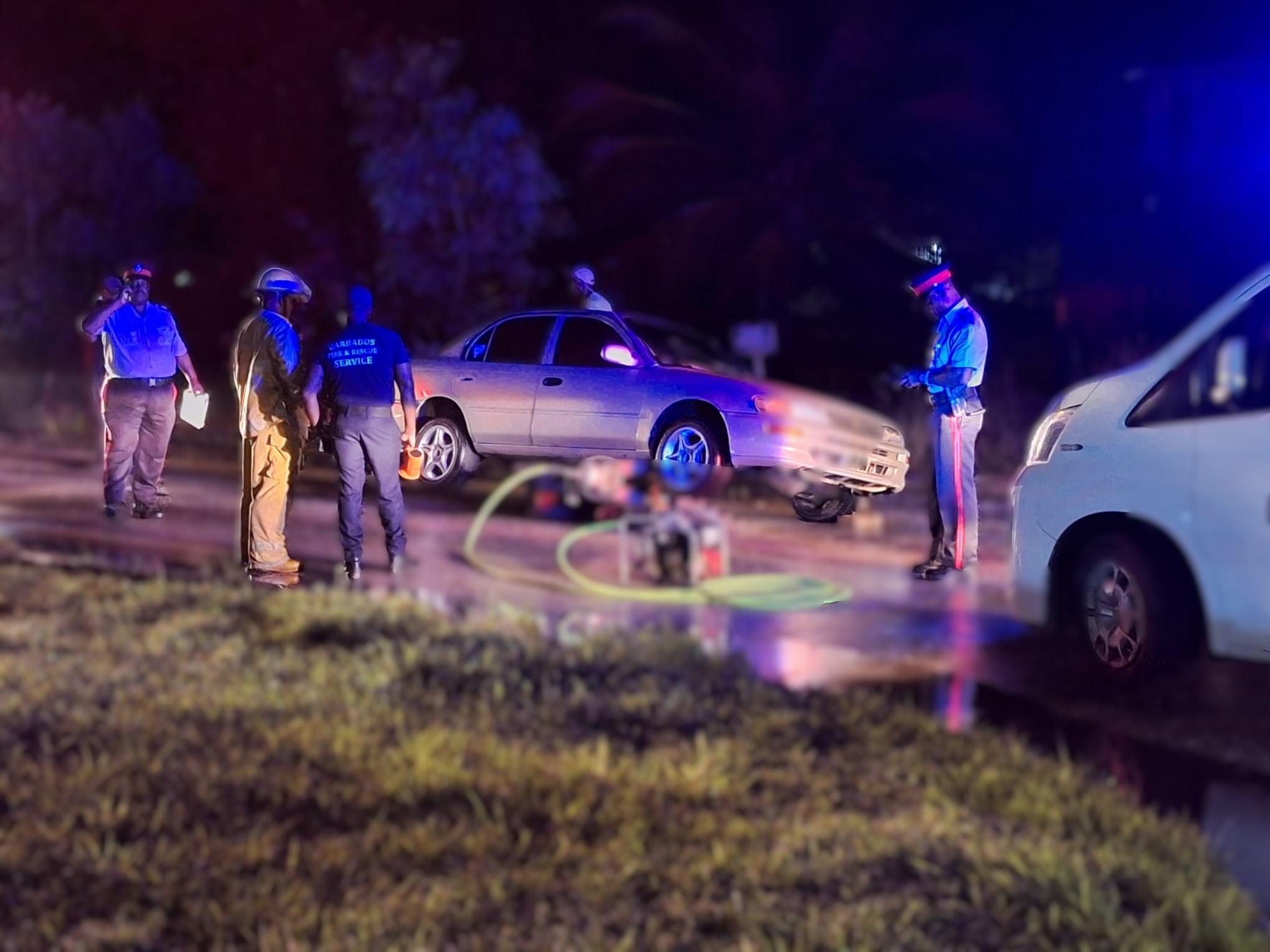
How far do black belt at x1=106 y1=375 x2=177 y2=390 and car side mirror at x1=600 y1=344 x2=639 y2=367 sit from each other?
1.06 meters

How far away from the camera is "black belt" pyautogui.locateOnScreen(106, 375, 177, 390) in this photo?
3.36 meters

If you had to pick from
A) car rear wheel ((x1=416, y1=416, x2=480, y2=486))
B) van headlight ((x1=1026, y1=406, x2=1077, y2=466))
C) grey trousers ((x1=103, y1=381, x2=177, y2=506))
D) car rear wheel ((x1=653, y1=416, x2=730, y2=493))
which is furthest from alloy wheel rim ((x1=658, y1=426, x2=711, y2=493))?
grey trousers ((x1=103, y1=381, x2=177, y2=506))

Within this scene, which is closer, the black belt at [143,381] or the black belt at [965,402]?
the black belt at [965,402]

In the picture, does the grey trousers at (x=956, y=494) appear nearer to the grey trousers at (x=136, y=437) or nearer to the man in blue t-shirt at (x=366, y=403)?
the man in blue t-shirt at (x=366, y=403)

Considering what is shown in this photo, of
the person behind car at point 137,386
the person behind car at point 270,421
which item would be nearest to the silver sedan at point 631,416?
the person behind car at point 270,421

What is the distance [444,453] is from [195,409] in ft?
1.95

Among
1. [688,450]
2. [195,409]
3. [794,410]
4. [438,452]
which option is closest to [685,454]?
[688,450]

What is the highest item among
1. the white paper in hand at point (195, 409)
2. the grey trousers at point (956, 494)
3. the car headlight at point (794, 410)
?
the car headlight at point (794, 410)

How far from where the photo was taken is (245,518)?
2.85 meters

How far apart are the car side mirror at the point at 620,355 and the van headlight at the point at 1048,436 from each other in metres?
0.86

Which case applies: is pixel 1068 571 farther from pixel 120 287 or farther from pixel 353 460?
pixel 120 287

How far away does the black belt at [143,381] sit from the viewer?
11.0 feet

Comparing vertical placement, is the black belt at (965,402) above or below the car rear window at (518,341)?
below

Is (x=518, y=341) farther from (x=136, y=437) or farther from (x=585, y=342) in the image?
(x=136, y=437)
